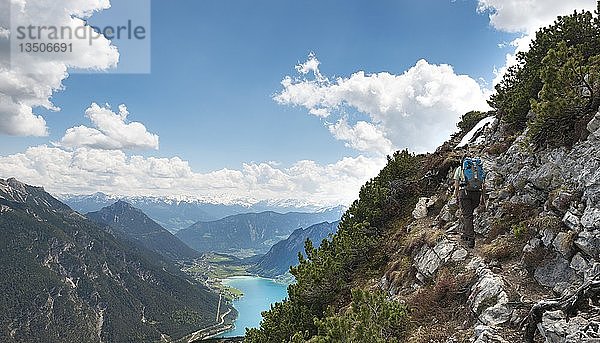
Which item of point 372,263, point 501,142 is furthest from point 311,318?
→ point 501,142

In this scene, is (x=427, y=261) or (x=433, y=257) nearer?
(x=433, y=257)

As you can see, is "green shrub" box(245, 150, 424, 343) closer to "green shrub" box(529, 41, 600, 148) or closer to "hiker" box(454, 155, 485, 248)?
"hiker" box(454, 155, 485, 248)

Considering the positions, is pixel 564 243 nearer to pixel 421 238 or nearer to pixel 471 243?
pixel 471 243

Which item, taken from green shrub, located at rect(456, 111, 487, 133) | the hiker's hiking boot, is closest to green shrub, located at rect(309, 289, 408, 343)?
the hiker's hiking boot

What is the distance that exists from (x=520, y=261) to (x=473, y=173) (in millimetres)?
4256

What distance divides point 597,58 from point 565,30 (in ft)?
22.0

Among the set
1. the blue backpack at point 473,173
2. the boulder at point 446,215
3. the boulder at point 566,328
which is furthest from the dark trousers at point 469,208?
the boulder at point 566,328

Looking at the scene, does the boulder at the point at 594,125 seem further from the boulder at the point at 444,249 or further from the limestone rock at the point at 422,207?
the limestone rock at the point at 422,207

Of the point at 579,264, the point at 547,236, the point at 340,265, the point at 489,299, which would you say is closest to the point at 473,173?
the point at 547,236

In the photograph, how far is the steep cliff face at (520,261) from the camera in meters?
8.98

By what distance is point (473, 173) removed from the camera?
15.8m

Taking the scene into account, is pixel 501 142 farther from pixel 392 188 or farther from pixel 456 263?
pixel 456 263

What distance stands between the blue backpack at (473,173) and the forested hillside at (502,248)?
162 cm

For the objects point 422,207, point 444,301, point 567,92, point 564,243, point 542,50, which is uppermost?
point 542,50
